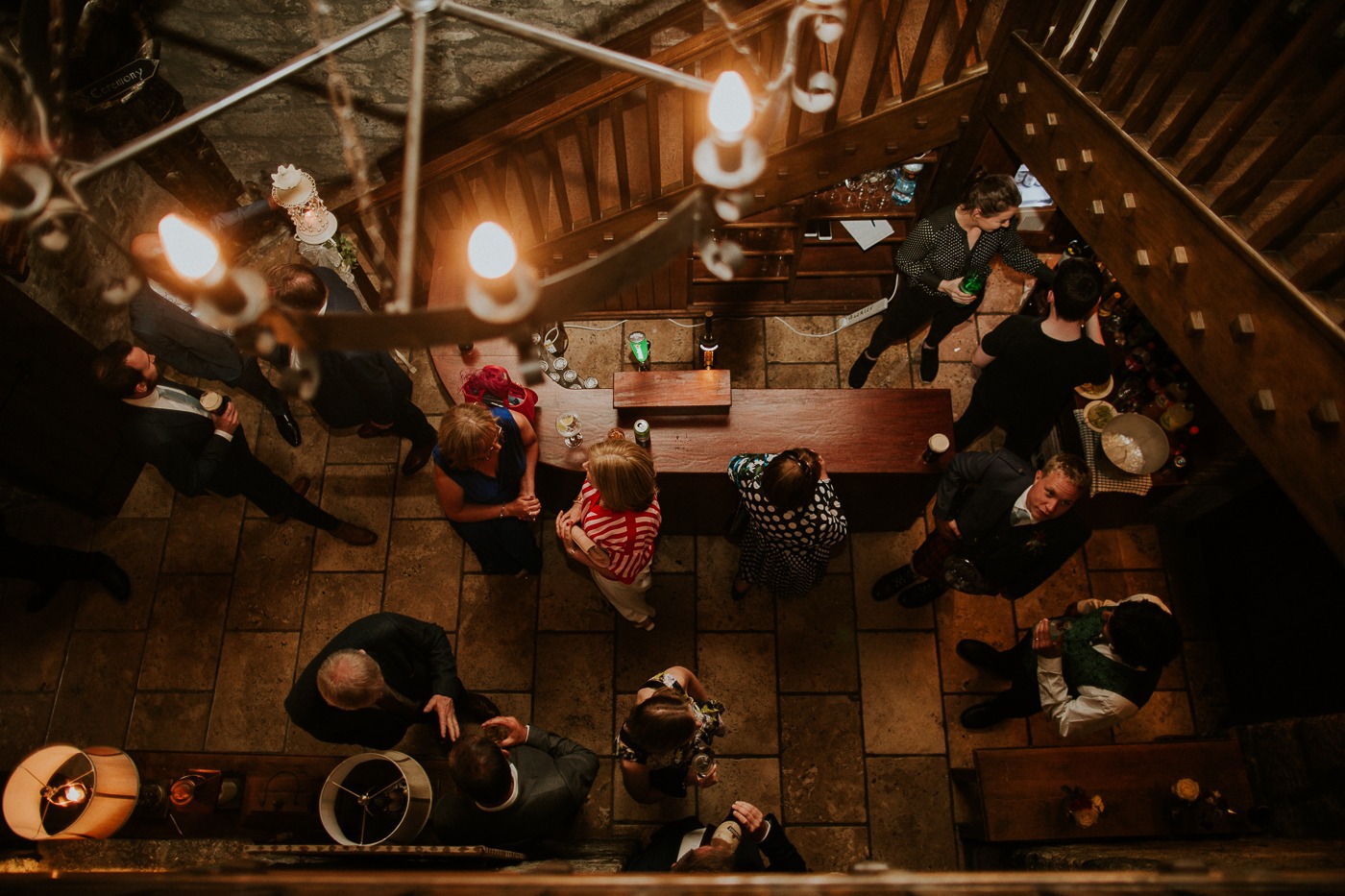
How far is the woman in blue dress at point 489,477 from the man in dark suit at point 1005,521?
6.90 feet

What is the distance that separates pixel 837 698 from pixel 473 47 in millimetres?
4512

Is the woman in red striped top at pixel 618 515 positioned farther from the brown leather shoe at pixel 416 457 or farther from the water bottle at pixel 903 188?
the water bottle at pixel 903 188

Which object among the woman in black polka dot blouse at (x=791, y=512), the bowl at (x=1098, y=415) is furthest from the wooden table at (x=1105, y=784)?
the bowl at (x=1098, y=415)

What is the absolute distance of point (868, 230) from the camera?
491 cm

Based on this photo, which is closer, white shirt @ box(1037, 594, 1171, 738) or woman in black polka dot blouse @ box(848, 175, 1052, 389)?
white shirt @ box(1037, 594, 1171, 738)

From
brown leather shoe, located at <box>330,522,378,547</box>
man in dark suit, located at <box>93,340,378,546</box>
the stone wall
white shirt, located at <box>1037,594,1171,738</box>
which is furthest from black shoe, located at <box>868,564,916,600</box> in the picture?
the stone wall

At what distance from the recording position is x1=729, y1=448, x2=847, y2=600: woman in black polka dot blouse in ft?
10.1

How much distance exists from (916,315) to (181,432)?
4.03 m

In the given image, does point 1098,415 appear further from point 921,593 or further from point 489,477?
point 489,477

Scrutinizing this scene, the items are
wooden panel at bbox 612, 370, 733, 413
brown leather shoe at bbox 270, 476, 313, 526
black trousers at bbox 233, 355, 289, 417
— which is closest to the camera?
wooden panel at bbox 612, 370, 733, 413

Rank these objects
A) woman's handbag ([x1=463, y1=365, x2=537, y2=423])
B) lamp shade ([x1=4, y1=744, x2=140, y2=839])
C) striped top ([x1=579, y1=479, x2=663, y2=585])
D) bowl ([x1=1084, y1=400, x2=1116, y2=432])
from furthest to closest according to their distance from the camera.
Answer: bowl ([x1=1084, y1=400, x2=1116, y2=432])
woman's handbag ([x1=463, y1=365, x2=537, y2=423])
striped top ([x1=579, y1=479, x2=663, y2=585])
lamp shade ([x1=4, y1=744, x2=140, y2=839])

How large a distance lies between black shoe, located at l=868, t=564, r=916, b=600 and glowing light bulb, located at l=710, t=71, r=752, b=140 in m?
3.25

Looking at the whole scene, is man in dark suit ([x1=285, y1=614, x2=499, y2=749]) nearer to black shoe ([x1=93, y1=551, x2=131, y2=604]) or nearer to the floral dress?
the floral dress

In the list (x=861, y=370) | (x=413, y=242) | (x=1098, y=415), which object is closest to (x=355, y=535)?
(x=861, y=370)
